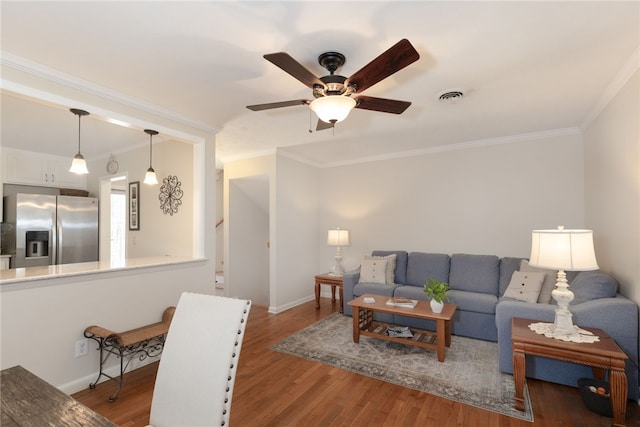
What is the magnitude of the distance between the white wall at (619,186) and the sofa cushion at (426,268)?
1591 millimetres

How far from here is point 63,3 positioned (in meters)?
1.55

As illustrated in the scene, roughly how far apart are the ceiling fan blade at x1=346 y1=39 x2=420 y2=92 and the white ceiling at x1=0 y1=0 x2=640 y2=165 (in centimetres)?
28

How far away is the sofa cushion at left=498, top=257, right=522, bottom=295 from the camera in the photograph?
12.0ft

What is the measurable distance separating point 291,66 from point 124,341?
232cm

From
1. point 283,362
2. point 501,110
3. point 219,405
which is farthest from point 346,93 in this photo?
point 283,362

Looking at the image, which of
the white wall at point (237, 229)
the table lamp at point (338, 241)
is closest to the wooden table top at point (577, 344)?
the table lamp at point (338, 241)

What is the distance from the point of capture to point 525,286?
10.8 feet

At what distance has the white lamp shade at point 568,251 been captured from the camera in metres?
2.01

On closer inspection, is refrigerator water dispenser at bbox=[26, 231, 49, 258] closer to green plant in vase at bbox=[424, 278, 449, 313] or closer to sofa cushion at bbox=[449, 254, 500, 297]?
green plant in vase at bbox=[424, 278, 449, 313]

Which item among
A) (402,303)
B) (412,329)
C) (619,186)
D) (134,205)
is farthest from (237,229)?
(619,186)

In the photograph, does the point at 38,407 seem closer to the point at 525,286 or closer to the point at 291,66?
the point at 291,66

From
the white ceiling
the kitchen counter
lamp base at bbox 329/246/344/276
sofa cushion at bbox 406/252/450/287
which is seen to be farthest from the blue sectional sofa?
the kitchen counter

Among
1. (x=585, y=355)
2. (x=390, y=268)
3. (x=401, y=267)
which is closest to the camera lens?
(x=585, y=355)

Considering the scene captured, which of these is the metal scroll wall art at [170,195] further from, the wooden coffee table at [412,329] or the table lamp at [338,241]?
the wooden coffee table at [412,329]
